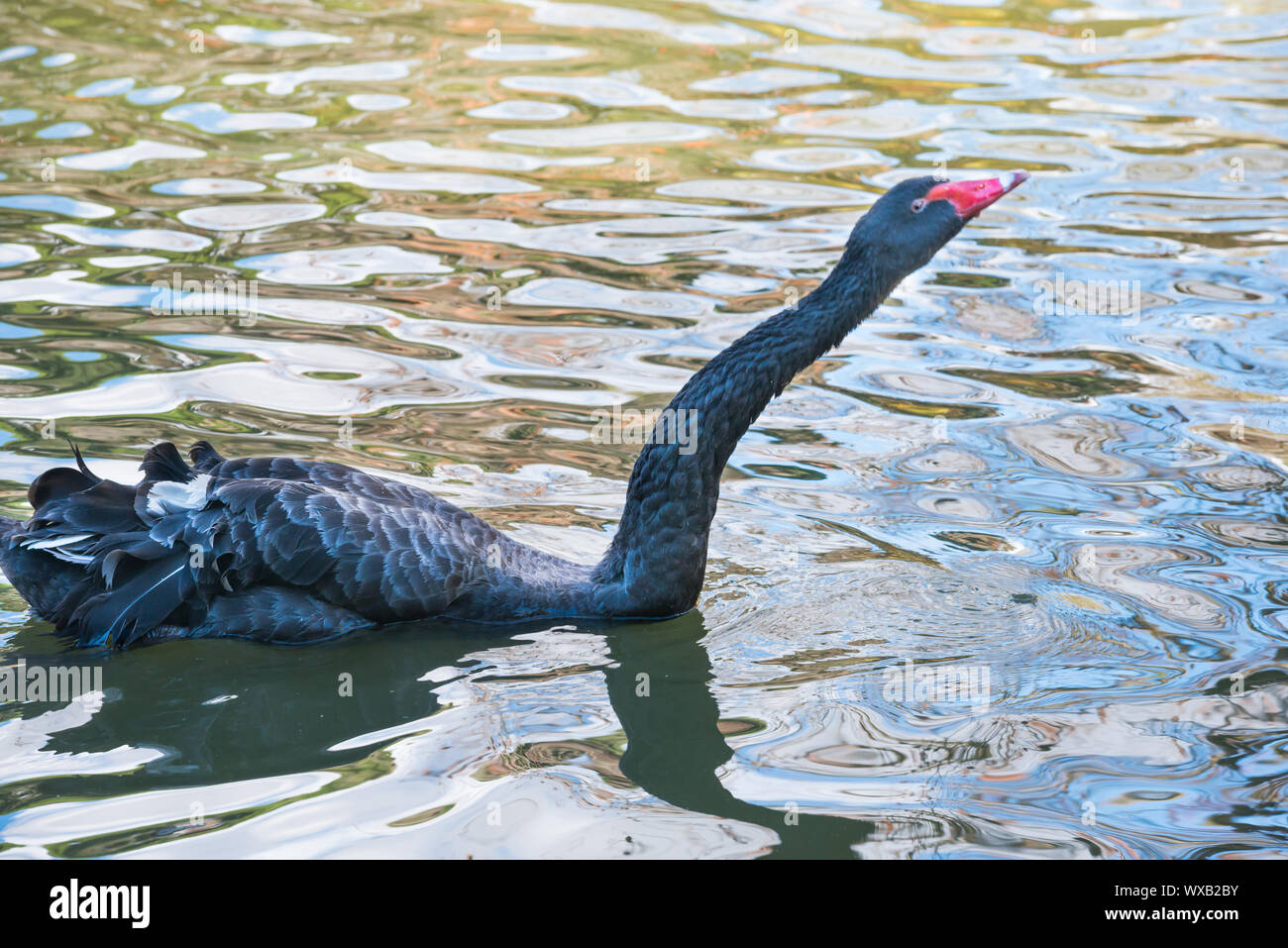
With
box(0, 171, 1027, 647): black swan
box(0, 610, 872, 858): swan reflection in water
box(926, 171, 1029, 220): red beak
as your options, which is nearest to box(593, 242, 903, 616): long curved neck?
box(0, 171, 1027, 647): black swan

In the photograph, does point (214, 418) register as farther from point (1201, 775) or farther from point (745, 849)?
point (1201, 775)

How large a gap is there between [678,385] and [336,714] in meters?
3.96

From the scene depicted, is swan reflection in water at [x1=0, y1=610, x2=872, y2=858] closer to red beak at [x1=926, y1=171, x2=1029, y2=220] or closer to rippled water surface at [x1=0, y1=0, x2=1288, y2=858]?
rippled water surface at [x1=0, y1=0, x2=1288, y2=858]

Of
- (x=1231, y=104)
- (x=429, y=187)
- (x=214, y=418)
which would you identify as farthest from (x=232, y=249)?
(x=1231, y=104)

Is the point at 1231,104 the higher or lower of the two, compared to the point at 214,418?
higher

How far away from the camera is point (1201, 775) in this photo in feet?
17.6

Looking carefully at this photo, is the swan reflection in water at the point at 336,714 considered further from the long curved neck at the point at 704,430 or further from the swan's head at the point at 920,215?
the swan's head at the point at 920,215

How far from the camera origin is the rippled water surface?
17.3 feet

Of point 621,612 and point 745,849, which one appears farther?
point 621,612

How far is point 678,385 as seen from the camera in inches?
359

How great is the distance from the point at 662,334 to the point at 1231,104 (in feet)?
28.1

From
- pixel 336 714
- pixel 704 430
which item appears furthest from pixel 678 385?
pixel 336 714

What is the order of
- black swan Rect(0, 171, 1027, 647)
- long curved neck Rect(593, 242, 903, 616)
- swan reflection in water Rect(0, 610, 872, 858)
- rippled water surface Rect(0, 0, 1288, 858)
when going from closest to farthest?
swan reflection in water Rect(0, 610, 872, 858)
rippled water surface Rect(0, 0, 1288, 858)
black swan Rect(0, 171, 1027, 647)
long curved neck Rect(593, 242, 903, 616)

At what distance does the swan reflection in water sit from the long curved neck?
26 cm
